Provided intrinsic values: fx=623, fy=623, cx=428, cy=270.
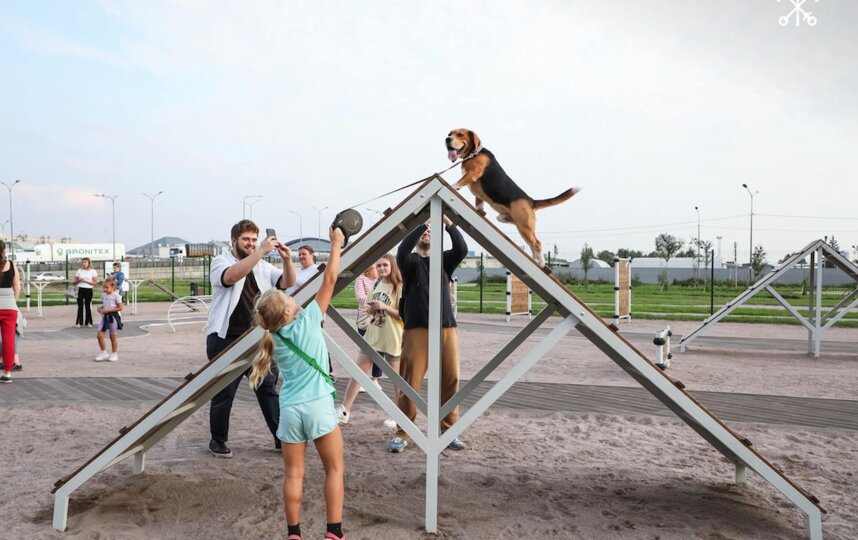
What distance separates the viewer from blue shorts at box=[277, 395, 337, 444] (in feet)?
10.5

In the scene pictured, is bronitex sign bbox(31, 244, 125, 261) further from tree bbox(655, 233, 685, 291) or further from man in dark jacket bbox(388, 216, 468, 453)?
man in dark jacket bbox(388, 216, 468, 453)

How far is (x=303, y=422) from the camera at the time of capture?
321cm

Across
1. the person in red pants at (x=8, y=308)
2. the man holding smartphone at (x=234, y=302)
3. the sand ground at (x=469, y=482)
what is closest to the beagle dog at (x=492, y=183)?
the man holding smartphone at (x=234, y=302)

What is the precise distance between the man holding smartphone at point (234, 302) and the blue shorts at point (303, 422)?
4.44 ft

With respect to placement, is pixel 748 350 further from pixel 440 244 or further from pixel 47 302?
pixel 47 302

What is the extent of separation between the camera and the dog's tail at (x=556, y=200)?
3137 mm

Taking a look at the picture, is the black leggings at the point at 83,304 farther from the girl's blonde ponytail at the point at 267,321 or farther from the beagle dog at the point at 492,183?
the beagle dog at the point at 492,183

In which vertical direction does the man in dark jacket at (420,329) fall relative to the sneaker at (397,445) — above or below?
above

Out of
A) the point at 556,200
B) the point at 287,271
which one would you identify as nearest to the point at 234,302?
the point at 287,271

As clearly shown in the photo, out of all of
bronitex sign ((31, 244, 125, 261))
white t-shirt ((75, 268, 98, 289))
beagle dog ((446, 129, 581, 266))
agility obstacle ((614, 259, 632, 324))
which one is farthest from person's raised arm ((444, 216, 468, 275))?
bronitex sign ((31, 244, 125, 261))

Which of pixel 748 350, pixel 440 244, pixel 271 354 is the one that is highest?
pixel 440 244

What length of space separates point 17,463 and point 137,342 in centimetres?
805

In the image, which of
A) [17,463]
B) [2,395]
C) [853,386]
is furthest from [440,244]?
[853,386]

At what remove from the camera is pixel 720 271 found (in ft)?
175
